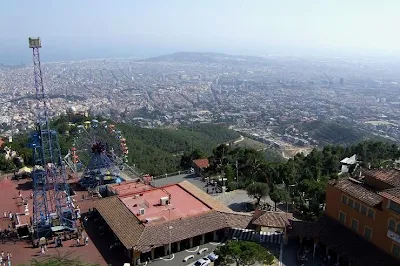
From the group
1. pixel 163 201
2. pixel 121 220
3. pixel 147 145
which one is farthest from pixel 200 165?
pixel 147 145

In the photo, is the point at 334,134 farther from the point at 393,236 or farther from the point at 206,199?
the point at 393,236

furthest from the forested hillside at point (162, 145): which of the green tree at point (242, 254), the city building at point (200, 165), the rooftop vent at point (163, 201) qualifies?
the green tree at point (242, 254)

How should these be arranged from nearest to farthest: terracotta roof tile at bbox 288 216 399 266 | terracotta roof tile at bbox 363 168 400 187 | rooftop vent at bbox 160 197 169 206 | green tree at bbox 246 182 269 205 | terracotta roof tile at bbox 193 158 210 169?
terracotta roof tile at bbox 288 216 399 266
terracotta roof tile at bbox 363 168 400 187
rooftop vent at bbox 160 197 169 206
green tree at bbox 246 182 269 205
terracotta roof tile at bbox 193 158 210 169

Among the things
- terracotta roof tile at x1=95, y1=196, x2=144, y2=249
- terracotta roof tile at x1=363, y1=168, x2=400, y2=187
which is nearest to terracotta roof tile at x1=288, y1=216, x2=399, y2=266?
terracotta roof tile at x1=363, y1=168, x2=400, y2=187

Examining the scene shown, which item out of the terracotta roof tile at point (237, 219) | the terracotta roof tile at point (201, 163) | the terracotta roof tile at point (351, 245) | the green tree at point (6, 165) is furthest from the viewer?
the green tree at point (6, 165)

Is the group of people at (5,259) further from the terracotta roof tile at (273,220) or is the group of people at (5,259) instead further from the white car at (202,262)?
the terracotta roof tile at (273,220)

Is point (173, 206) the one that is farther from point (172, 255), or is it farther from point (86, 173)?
point (86, 173)

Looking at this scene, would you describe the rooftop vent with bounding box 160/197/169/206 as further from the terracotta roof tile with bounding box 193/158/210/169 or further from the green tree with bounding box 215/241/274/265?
the terracotta roof tile with bounding box 193/158/210/169
